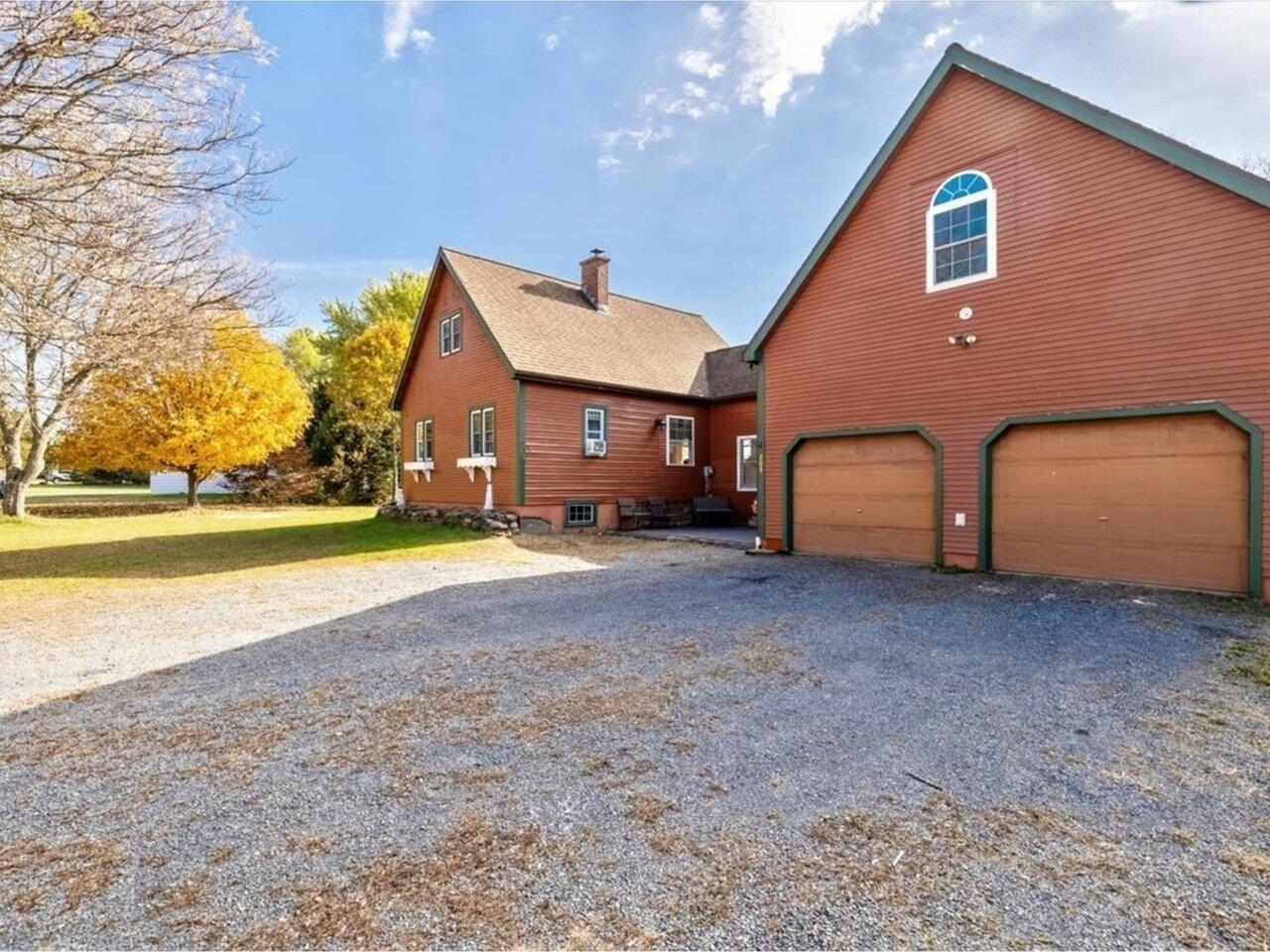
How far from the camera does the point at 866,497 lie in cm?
1089

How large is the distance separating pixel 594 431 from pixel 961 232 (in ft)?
31.3

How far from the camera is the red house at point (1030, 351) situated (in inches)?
293

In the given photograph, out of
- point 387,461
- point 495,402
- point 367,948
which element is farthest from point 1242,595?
point 387,461

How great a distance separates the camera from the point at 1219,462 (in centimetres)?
742

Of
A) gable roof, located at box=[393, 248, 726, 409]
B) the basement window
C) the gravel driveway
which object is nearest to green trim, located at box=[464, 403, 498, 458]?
gable roof, located at box=[393, 248, 726, 409]

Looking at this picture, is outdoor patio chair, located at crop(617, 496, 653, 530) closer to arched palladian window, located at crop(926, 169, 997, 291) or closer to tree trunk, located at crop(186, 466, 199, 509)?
arched palladian window, located at crop(926, 169, 997, 291)

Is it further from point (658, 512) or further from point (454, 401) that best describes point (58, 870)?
point (454, 401)

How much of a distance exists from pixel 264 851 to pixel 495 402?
1397cm

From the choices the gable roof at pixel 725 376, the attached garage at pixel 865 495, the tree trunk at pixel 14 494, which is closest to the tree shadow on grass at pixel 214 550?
the attached garage at pixel 865 495

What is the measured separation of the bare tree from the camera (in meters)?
5.68

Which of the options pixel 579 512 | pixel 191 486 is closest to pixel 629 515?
pixel 579 512

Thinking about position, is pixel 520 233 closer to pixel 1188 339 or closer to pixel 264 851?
pixel 1188 339

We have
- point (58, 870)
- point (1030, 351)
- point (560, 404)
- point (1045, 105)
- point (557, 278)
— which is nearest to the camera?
point (58, 870)

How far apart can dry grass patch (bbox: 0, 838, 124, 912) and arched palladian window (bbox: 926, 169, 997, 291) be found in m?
11.1
